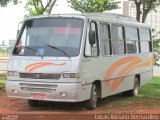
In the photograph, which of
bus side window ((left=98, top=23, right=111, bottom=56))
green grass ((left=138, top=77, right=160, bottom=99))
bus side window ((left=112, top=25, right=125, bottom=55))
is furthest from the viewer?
green grass ((left=138, top=77, right=160, bottom=99))

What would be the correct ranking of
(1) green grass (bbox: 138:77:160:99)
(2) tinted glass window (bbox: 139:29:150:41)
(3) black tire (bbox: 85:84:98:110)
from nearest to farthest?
1. (3) black tire (bbox: 85:84:98:110)
2. (1) green grass (bbox: 138:77:160:99)
3. (2) tinted glass window (bbox: 139:29:150:41)

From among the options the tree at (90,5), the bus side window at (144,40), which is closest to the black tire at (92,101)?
the bus side window at (144,40)

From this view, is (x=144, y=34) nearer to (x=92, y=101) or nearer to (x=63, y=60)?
(x=92, y=101)

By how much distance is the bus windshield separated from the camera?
41.2 ft

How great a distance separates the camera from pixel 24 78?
12.6 metres

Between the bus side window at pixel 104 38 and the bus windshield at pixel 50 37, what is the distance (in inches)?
47.7

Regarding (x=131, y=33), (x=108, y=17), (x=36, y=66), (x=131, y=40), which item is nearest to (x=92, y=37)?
(x=36, y=66)

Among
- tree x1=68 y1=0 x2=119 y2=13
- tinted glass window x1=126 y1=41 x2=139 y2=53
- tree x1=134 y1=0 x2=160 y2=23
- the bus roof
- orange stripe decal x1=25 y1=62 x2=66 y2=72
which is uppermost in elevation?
tree x1=68 y1=0 x2=119 y2=13

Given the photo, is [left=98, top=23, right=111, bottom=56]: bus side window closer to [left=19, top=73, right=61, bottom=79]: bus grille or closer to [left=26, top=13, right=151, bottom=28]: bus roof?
[left=26, top=13, right=151, bottom=28]: bus roof

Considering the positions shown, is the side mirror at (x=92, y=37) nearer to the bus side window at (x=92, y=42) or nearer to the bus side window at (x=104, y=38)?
the bus side window at (x=92, y=42)

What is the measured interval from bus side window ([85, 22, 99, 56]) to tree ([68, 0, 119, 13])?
85.6 feet

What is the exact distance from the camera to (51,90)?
40.3 ft

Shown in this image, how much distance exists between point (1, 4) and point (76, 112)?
837cm

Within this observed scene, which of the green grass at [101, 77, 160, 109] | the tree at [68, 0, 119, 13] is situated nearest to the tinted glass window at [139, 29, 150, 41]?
the green grass at [101, 77, 160, 109]
